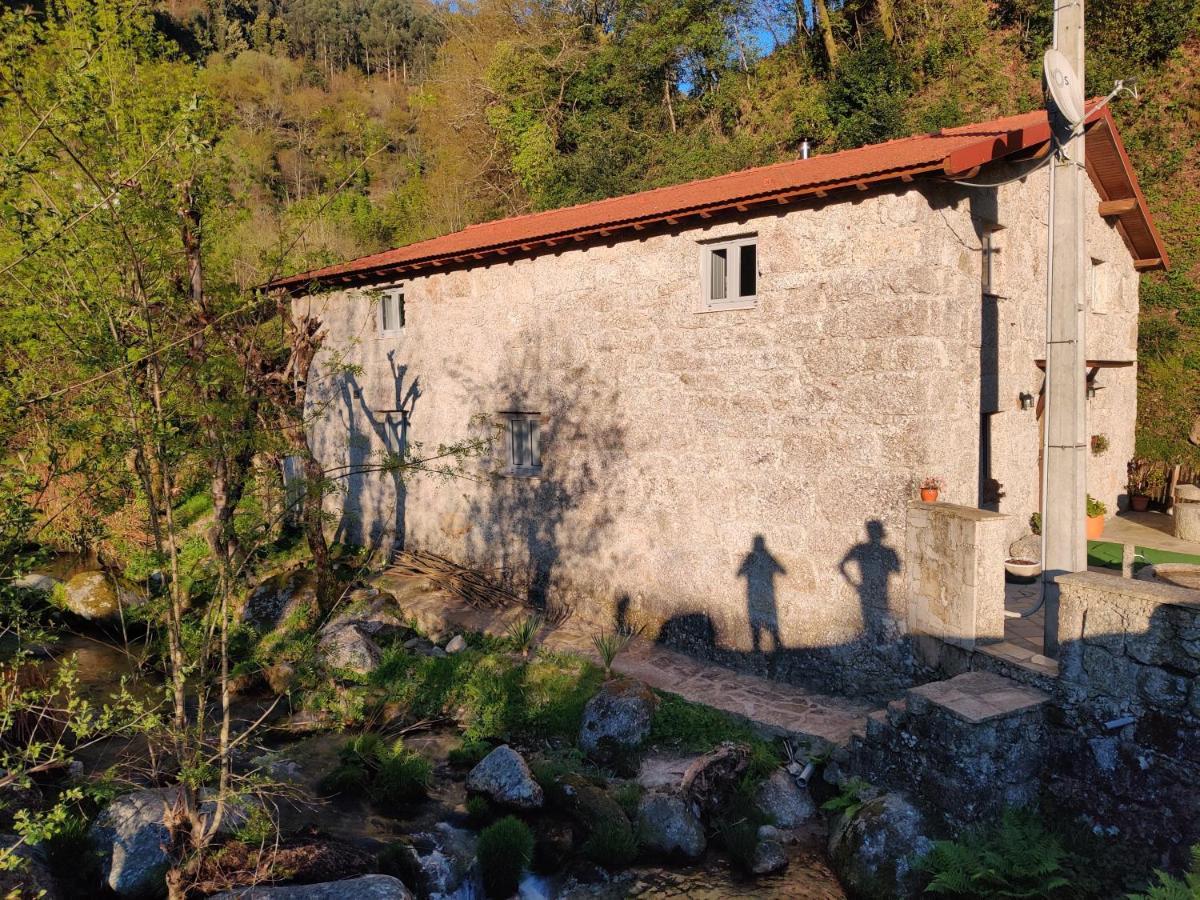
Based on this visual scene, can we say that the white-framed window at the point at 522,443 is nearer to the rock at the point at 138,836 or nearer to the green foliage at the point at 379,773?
the green foliage at the point at 379,773

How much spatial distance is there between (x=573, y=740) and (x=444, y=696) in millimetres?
1889

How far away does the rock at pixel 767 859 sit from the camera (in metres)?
6.55

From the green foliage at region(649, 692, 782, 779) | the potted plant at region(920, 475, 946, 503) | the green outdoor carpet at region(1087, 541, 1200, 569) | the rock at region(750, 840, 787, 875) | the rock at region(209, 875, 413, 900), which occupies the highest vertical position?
the potted plant at region(920, 475, 946, 503)

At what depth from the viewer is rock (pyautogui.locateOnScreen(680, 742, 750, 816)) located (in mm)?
7121

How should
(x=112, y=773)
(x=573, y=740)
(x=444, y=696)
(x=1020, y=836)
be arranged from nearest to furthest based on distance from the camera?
(x=112, y=773) < (x=1020, y=836) < (x=573, y=740) < (x=444, y=696)

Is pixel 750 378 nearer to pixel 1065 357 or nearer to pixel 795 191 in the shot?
pixel 795 191

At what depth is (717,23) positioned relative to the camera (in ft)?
78.9

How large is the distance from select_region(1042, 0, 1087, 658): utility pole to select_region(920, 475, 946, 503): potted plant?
3.66 ft

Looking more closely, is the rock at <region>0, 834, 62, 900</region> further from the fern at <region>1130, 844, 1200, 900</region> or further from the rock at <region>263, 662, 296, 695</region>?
the fern at <region>1130, 844, 1200, 900</region>

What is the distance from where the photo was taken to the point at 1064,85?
6.79 meters

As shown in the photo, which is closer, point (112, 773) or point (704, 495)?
point (112, 773)

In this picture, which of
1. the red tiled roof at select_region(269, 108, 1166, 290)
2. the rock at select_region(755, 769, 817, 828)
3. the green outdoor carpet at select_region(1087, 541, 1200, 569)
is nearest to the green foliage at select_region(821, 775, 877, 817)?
the rock at select_region(755, 769, 817, 828)

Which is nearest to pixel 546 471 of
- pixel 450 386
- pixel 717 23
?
pixel 450 386

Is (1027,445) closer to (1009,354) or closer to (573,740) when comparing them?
(1009,354)
